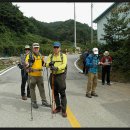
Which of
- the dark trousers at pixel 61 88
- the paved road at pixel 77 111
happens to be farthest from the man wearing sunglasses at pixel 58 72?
the paved road at pixel 77 111

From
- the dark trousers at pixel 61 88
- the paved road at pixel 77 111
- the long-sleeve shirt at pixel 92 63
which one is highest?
the long-sleeve shirt at pixel 92 63

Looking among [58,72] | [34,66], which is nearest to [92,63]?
[34,66]

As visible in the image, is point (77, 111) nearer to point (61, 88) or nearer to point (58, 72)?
point (61, 88)

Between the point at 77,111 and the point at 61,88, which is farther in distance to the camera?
the point at 77,111

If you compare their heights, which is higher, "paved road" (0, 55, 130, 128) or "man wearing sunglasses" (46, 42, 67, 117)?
"man wearing sunglasses" (46, 42, 67, 117)

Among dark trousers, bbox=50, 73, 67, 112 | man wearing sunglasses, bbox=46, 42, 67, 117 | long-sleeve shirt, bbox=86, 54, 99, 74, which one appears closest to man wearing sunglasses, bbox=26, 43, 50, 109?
man wearing sunglasses, bbox=46, 42, 67, 117

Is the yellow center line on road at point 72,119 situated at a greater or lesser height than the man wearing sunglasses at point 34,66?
lesser

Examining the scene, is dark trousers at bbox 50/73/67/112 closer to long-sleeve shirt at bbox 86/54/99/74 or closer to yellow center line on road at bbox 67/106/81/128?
yellow center line on road at bbox 67/106/81/128

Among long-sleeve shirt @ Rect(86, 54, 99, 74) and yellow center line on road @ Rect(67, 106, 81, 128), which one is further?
long-sleeve shirt @ Rect(86, 54, 99, 74)

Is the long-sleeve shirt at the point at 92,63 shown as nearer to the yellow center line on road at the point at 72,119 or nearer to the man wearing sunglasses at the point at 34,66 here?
the man wearing sunglasses at the point at 34,66

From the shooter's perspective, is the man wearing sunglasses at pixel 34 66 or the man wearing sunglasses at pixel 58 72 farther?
the man wearing sunglasses at pixel 34 66

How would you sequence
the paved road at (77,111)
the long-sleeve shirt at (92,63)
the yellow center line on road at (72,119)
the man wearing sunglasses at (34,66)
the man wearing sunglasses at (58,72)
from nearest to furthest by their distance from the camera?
the yellow center line on road at (72,119) < the paved road at (77,111) < the man wearing sunglasses at (58,72) < the man wearing sunglasses at (34,66) < the long-sleeve shirt at (92,63)

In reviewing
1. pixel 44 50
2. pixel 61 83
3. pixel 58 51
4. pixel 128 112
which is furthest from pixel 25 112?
pixel 44 50

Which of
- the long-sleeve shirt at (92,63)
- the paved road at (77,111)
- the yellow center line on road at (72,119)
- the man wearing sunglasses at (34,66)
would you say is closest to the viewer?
the yellow center line on road at (72,119)
